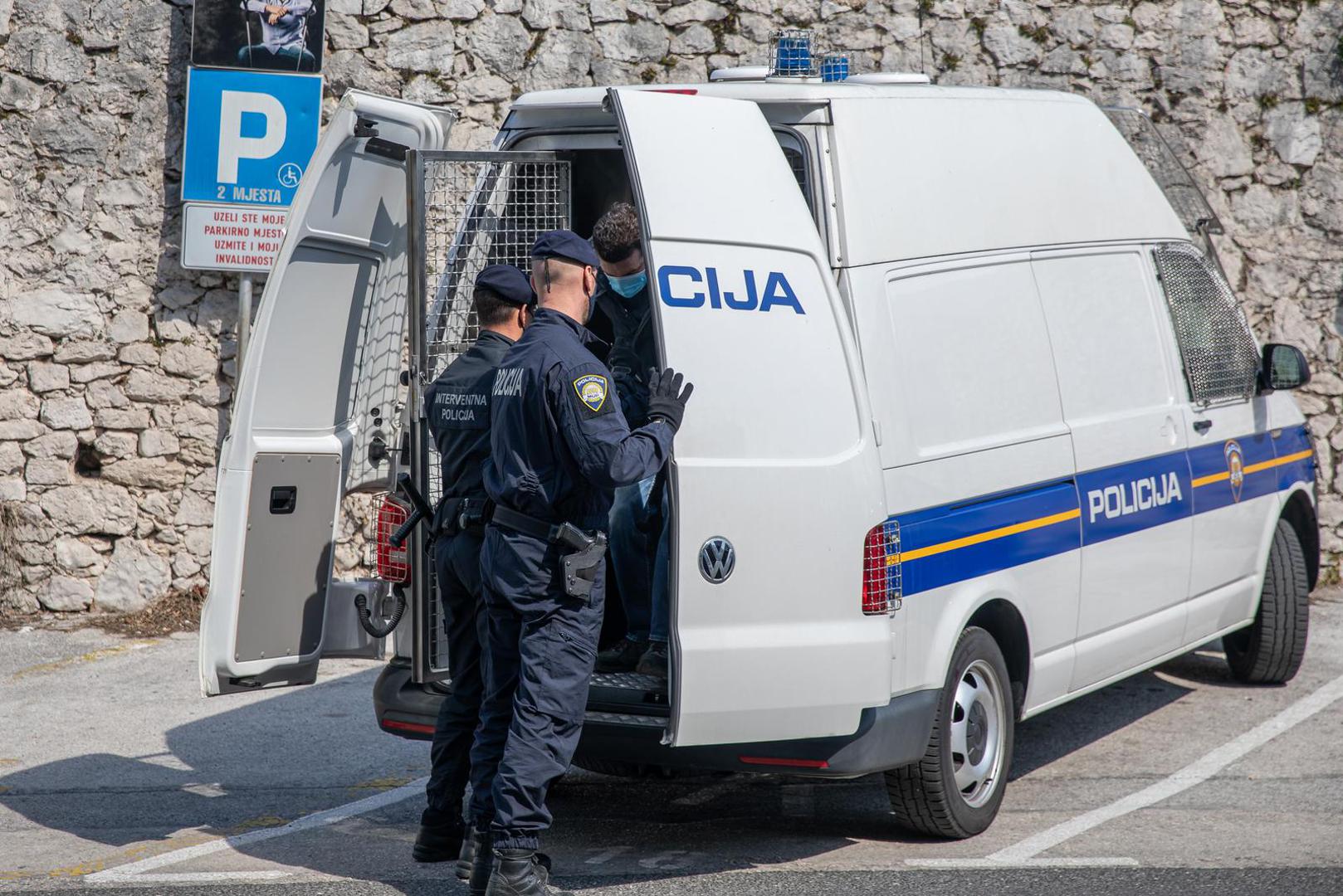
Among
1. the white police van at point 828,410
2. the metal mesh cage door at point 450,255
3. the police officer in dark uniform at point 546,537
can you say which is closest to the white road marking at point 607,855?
the white police van at point 828,410

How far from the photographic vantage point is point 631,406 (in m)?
5.02

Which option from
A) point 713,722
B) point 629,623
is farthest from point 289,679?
point 713,722

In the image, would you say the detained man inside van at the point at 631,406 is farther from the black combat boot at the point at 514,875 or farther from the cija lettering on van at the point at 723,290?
the black combat boot at the point at 514,875

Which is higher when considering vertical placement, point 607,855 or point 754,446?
point 754,446

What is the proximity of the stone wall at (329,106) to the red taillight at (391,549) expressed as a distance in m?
4.22

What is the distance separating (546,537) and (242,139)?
5393 millimetres

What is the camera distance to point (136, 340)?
9.03m

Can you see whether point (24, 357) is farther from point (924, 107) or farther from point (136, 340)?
point (924, 107)

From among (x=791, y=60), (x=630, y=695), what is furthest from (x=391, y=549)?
(x=791, y=60)

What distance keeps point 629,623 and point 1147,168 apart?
320 cm

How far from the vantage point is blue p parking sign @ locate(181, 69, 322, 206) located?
8852mm

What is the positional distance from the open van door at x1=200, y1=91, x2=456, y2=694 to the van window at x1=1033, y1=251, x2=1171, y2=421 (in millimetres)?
2309

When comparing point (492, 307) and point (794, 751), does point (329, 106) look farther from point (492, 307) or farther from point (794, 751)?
point (794, 751)

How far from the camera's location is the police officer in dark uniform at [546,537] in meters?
4.29
